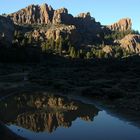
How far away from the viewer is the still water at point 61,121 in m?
25.4

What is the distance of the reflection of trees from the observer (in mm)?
30062

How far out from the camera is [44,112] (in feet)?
117

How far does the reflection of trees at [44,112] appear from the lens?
1184 inches

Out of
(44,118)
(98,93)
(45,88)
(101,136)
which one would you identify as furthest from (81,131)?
(45,88)

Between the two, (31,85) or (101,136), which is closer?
(101,136)

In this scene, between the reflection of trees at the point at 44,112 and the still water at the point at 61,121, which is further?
the reflection of trees at the point at 44,112

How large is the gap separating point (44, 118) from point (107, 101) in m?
12.1

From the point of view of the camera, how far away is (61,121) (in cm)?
3122

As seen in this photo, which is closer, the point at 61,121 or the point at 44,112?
the point at 61,121

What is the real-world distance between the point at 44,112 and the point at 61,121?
4847 mm

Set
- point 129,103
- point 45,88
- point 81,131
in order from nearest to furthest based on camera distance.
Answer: point 81,131
point 129,103
point 45,88

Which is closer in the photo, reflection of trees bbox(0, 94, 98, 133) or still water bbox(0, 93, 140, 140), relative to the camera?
still water bbox(0, 93, 140, 140)

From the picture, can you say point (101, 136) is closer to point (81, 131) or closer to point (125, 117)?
point (81, 131)

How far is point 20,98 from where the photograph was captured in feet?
157
